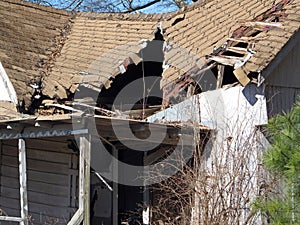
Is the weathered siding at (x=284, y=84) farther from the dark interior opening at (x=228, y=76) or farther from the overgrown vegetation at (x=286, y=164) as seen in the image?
the overgrown vegetation at (x=286, y=164)

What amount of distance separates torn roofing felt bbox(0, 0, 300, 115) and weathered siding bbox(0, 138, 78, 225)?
3.40 ft

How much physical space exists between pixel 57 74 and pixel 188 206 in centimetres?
505

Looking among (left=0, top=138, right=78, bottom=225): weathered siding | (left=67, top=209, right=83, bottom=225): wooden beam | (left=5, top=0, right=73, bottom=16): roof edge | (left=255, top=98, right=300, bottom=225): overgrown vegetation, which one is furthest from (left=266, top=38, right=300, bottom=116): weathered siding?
(left=5, top=0, right=73, bottom=16): roof edge

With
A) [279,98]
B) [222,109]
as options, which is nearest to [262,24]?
[279,98]

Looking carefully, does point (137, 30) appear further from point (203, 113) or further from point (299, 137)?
point (299, 137)

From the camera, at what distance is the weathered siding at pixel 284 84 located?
925 cm

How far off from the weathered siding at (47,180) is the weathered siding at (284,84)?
13.4 ft

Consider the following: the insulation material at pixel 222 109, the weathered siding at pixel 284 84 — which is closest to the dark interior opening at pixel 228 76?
the insulation material at pixel 222 109

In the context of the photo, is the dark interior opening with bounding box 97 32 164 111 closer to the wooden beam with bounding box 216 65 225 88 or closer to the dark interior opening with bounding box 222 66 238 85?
the dark interior opening with bounding box 222 66 238 85

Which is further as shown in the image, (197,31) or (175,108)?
(197,31)

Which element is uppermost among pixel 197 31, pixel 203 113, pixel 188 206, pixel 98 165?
pixel 197 31

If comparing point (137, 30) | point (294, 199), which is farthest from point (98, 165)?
point (294, 199)

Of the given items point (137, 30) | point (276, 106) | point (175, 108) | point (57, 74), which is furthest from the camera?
point (137, 30)

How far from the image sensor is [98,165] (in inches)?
432
